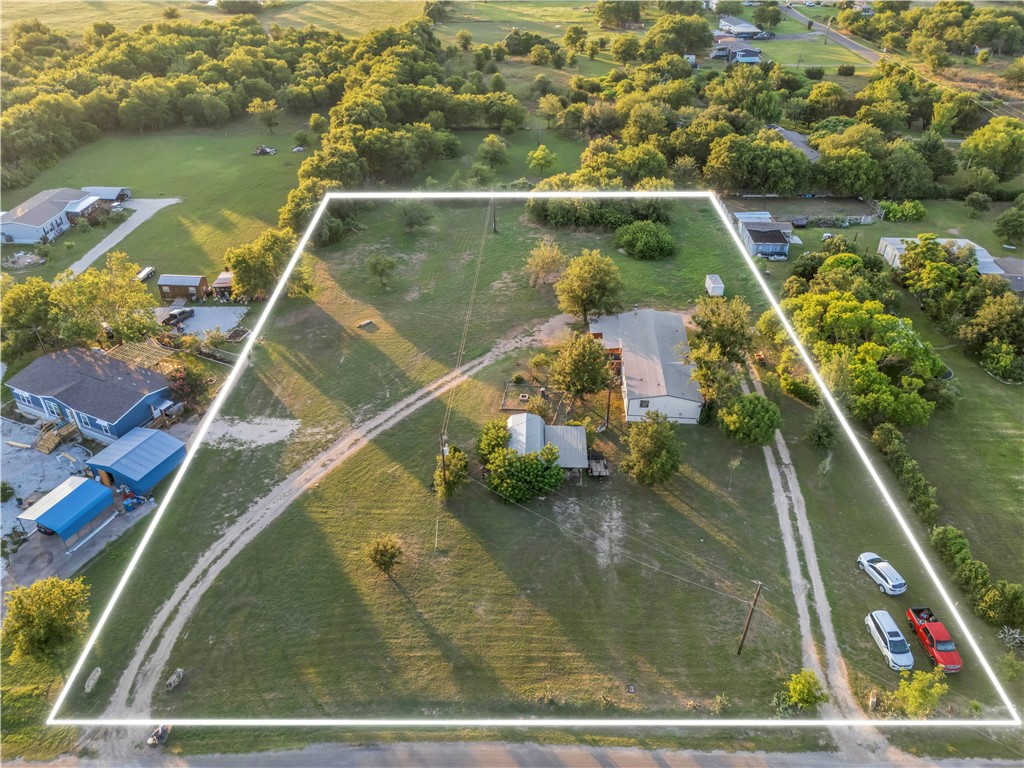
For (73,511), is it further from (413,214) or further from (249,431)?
(413,214)

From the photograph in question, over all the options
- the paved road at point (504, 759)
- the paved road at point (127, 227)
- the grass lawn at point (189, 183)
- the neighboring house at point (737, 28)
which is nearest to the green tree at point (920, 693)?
the paved road at point (504, 759)

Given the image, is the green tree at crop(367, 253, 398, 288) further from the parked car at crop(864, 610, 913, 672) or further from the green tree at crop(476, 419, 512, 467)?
the parked car at crop(864, 610, 913, 672)

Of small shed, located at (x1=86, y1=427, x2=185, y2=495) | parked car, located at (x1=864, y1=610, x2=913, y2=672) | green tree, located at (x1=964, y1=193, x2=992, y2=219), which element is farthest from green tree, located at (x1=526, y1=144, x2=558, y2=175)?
parked car, located at (x1=864, y1=610, x2=913, y2=672)

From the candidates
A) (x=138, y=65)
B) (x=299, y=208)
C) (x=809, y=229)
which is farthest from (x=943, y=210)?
(x=138, y=65)

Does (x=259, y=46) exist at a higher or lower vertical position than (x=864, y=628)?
higher

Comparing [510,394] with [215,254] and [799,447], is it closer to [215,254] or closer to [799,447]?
[799,447]

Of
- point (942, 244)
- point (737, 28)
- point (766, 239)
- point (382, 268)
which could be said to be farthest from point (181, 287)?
point (737, 28)

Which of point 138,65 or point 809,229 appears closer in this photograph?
point 809,229

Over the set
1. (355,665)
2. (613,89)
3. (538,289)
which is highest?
(613,89)
